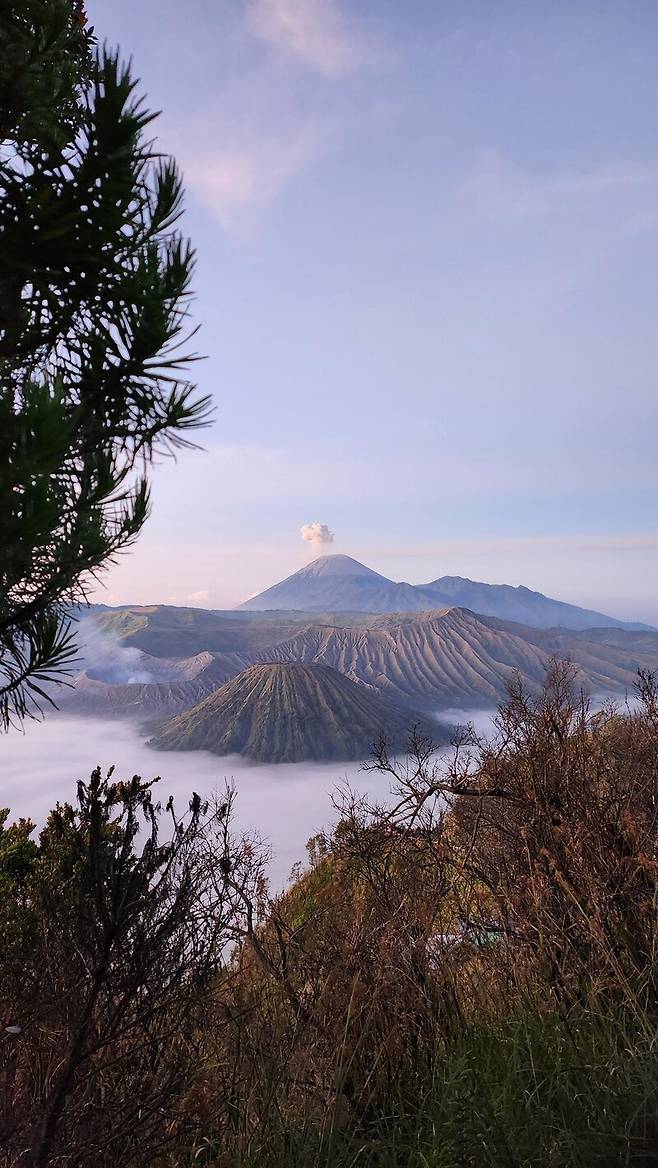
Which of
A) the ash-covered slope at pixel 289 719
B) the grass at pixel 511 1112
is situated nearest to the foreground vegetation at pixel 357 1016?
the grass at pixel 511 1112

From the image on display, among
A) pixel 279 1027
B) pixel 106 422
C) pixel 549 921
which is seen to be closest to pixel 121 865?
pixel 279 1027

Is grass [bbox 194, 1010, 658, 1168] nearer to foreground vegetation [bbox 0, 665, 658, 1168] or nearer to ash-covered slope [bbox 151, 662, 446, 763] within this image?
foreground vegetation [bbox 0, 665, 658, 1168]

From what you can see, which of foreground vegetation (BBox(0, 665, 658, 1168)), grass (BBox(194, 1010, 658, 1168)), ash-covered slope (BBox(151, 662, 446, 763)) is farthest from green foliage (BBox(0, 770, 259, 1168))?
ash-covered slope (BBox(151, 662, 446, 763))

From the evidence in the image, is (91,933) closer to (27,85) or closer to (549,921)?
(549,921)

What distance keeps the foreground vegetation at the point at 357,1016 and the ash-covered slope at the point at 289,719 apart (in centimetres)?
14516

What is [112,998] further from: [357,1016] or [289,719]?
[289,719]

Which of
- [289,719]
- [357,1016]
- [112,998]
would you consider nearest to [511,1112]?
[357,1016]

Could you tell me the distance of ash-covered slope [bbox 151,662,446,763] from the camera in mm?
148875

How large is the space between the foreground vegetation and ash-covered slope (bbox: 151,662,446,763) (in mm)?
145164

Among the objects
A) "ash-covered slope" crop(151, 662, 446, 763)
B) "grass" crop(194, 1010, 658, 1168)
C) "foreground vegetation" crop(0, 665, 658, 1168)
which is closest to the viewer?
"grass" crop(194, 1010, 658, 1168)

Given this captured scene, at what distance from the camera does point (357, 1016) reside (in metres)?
2.73

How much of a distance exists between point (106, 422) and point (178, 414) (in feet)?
0.94

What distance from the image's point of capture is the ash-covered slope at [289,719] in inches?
5861

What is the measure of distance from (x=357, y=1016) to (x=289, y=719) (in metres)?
154
